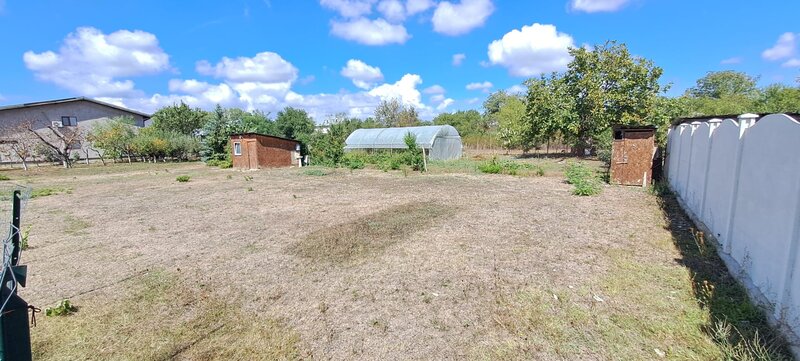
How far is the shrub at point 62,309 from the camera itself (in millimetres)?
3605

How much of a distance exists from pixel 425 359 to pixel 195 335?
7.01 feet

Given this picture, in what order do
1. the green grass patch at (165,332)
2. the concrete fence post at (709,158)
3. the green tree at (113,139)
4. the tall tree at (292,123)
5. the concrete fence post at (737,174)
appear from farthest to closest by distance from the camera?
the tall tree at (292,123) → the green tree at (113,139) → the concrete fence post at (709,158) → the concrete fence post at (737,174) → the green grass patch at (165,332)

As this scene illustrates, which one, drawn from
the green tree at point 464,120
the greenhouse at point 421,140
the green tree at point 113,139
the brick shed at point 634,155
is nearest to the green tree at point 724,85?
the green tree at point 464,120

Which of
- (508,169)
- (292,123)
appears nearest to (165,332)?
(508,169)

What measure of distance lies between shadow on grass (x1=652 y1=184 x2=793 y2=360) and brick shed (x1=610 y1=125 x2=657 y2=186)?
641cm

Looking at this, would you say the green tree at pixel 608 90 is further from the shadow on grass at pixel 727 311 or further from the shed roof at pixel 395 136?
the shadow on grass at pixel 727 311

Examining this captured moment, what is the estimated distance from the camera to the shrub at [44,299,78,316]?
3.61 m

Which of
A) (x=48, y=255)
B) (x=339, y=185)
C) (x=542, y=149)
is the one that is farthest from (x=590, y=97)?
(x=48, y=255)

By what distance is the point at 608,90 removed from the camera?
74.6 ft

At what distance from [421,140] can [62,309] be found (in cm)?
2218

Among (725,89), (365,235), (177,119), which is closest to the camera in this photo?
(365,235)

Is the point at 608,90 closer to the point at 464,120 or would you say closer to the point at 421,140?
the point at 421,140

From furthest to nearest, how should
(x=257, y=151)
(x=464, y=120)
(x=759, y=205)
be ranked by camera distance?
(x=464, y=120) < (x=257, y=151) < (x=759, y=205)

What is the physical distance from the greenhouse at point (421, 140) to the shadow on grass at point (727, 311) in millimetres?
18534
